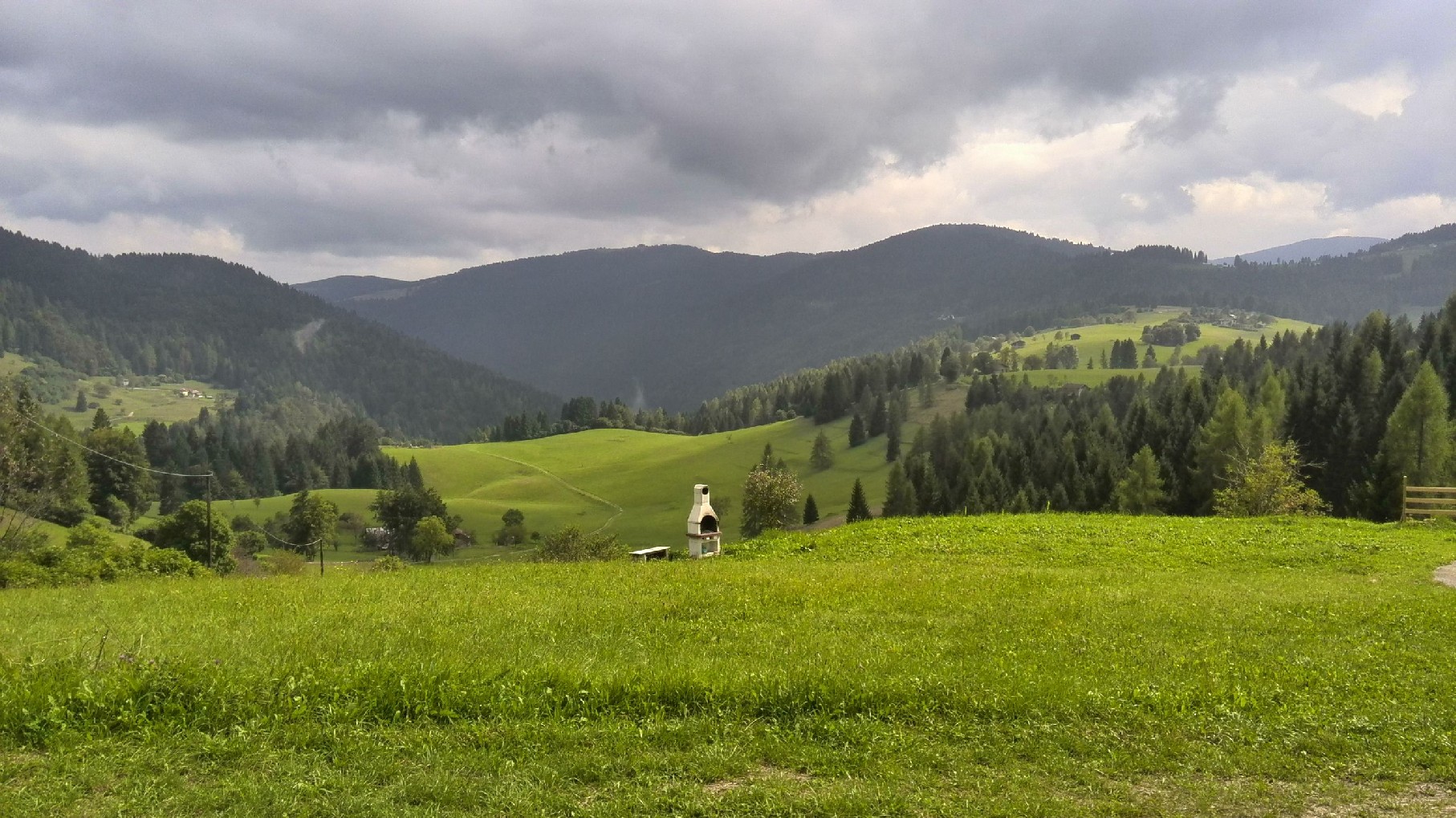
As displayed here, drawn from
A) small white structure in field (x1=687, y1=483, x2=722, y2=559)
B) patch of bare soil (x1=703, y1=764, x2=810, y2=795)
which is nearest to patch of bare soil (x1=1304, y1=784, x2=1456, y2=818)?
patch of bare soil (x1=703, y1=764, x2=810, y2=795)

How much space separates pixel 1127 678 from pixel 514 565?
15.7 m

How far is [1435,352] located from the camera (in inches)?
4215

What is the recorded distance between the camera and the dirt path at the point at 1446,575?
18.8 m

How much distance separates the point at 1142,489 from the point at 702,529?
80.8 meters

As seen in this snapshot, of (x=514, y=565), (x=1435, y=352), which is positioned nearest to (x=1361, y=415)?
(x=1435, y=352)

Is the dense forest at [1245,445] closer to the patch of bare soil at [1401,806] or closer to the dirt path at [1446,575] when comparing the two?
the dirt path at [1446,575]

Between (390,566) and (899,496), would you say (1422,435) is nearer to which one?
(899,496)

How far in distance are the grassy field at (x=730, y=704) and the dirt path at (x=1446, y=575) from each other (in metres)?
2.98

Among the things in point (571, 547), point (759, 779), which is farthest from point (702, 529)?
point (571, 547)

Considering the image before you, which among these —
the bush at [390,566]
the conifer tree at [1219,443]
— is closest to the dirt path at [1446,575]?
the bush at [390,566]

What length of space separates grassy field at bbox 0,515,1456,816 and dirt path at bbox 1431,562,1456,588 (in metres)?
2.98

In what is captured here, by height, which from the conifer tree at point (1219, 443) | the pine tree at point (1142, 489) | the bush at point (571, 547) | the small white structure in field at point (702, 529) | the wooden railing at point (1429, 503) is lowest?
the bush at point (571, 547)

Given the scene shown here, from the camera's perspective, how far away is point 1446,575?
65.1 feet

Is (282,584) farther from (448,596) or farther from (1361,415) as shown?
(1361,415)
